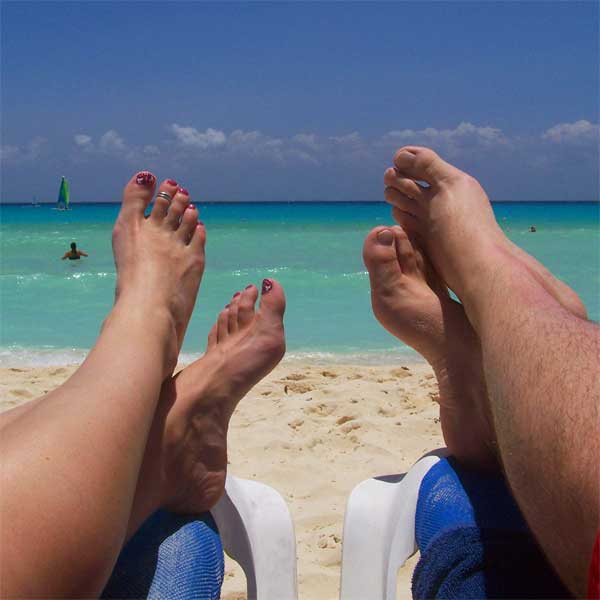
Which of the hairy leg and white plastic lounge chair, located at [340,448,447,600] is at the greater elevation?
the hairy leg

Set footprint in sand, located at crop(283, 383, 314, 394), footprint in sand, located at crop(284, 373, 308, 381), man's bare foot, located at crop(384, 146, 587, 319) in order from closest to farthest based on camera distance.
Result: man's bare foot, located at crop(384, 146, 587, 319) < footprint in sand, located at crop(283, 383, 314, 394) < footprint in sand, located at crop(284, 373, 308, 381)

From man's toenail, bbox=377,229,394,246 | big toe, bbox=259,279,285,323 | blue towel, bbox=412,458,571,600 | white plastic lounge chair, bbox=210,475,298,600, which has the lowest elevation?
white plastic lounge chair, bbox=210,475,298,600

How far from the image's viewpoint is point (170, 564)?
1074mm

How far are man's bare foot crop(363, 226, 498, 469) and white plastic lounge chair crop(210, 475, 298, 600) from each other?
38cm

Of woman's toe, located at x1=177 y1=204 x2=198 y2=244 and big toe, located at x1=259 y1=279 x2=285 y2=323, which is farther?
woman's toe, located at x1=177 y1=204 x2=198 y2=244

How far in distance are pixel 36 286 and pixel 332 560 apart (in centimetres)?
561

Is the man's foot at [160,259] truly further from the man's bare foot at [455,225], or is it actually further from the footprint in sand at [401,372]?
the footprint in sand at [401,372]

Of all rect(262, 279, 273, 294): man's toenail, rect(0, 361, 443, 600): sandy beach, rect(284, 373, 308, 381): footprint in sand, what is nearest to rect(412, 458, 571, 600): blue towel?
rect(0, 361, 443, 600): sandy beach

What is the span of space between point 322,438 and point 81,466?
1.38 metres

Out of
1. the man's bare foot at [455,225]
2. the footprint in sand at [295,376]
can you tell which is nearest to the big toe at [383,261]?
the man's bare foot at [455,225]

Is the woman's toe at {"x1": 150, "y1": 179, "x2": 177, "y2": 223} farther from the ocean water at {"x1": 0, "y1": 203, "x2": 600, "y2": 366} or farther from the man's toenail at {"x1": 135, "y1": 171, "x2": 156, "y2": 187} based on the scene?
the ocean water at {"x1": 0, "y1": 203, "x2": 600, "y2": 366}

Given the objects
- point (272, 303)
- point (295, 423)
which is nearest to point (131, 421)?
point (272, 303)

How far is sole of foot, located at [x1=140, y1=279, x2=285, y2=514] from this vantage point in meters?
1.29

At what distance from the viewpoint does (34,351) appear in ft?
12.8
